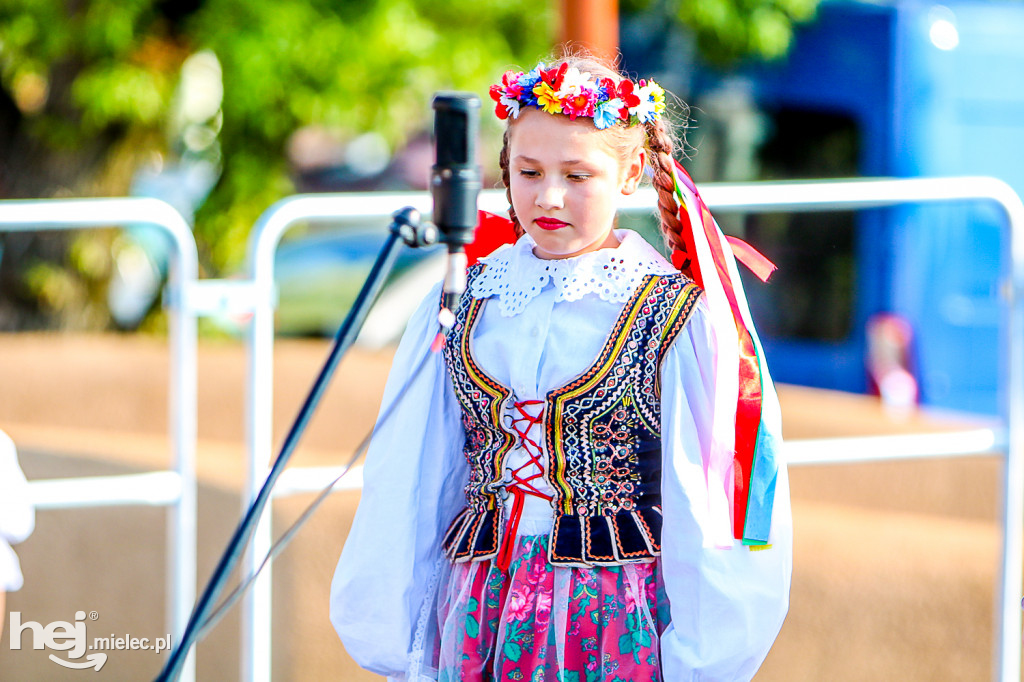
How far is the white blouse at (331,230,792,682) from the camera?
5.55 ft

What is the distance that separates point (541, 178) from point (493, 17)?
7.12 metres

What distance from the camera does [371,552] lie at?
6.06 ft

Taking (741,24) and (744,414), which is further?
(741,24)

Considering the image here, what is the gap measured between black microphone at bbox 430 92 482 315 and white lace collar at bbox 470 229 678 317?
207mm

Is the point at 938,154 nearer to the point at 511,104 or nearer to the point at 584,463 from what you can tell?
the point at 511,104

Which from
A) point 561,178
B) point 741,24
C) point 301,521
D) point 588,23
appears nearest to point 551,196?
point 561,178

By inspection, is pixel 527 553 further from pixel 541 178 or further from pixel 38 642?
pixel 38 642

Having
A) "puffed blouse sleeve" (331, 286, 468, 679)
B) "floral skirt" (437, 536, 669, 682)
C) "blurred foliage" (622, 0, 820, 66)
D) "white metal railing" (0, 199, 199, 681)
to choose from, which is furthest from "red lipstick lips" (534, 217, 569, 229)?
"blurred foliage" (622, 0, 820, 66)

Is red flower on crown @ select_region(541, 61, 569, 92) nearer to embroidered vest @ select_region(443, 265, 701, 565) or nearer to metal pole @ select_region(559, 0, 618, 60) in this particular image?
embroidered vest @ select_region(443, 265, 701, 565)

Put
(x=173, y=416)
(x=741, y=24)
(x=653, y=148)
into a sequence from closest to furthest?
Result: (x=653, y=148) < (x=173, y=416) < (x=741, y=24)

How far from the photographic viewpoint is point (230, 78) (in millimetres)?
8383

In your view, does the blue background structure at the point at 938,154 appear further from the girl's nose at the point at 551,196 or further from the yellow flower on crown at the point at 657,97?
the girl's nose at the point at 551,196

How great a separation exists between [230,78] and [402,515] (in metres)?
7.12

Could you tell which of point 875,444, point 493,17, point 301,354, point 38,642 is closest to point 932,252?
point 493,17
